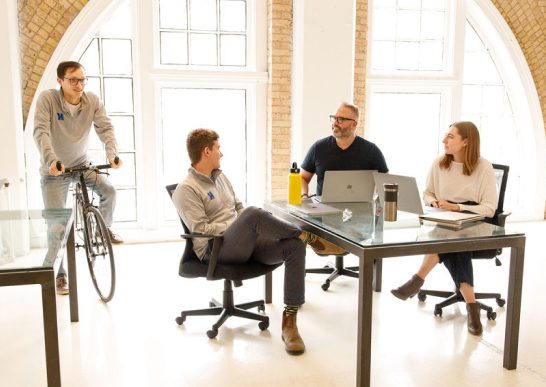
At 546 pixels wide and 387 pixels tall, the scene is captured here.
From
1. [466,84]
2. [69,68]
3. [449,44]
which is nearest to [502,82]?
[466,84]

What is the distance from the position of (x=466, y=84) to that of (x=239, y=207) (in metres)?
4.70

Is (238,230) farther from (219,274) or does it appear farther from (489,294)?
(489,294)

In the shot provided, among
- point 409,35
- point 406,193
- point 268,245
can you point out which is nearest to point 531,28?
point 409,35

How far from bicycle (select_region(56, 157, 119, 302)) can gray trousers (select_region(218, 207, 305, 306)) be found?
3.54 ft

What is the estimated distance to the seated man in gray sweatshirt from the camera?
2.88m

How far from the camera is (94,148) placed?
227 inches

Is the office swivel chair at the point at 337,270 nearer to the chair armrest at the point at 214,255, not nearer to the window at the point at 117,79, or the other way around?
→ the chair armrest at the point at 214,255

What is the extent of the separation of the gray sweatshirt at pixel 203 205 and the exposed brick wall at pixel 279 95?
275cm

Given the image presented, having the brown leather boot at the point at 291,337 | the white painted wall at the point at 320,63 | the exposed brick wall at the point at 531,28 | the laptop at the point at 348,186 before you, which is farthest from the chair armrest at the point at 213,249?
the exposed brick wall at the point at 531,28

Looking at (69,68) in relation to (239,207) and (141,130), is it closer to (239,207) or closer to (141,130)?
(239,207)

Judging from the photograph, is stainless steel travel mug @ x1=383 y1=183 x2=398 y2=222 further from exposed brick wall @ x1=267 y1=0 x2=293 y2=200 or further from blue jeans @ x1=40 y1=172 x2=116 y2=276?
exposed brick wall @ x1=267 y1=0 x2=293 y2=200

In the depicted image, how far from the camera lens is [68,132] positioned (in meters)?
3.96

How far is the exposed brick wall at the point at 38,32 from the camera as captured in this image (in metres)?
5.09

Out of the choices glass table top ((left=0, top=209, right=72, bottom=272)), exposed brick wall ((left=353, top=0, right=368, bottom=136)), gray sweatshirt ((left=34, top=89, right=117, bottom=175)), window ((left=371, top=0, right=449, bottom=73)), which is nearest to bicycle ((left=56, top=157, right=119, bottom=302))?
gray sweatshirt ((left=34, top=89, right=117, bottom=175))
